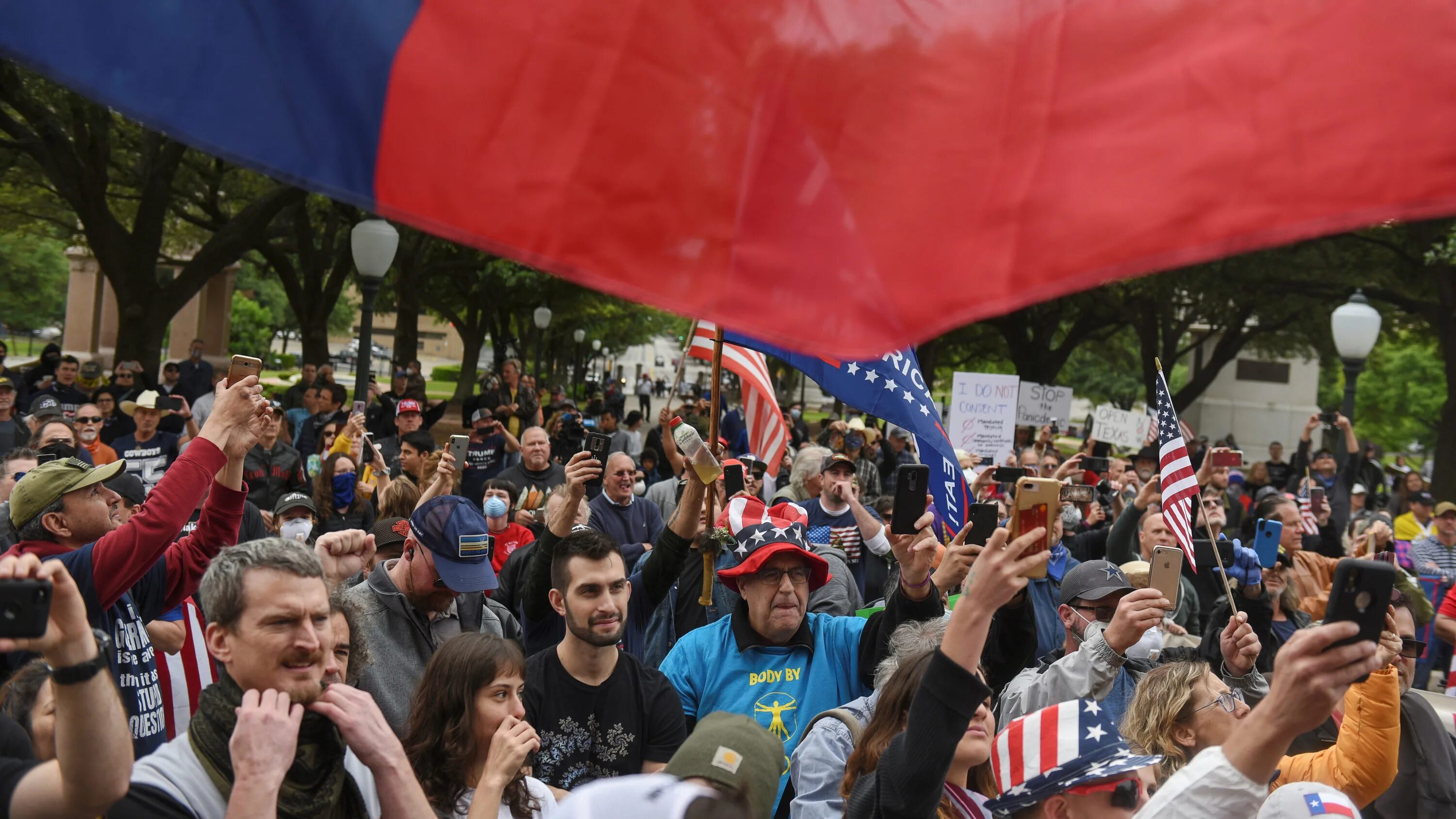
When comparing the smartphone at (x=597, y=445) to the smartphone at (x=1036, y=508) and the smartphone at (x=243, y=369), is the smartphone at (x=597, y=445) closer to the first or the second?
the smartphone at (x=243, y=369)

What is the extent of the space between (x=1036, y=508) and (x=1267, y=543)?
4.57m

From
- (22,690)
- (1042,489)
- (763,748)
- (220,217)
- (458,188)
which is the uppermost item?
(220,217)

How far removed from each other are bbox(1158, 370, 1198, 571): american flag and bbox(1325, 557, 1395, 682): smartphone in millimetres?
4623

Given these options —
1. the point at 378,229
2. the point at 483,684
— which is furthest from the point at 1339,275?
the point at 483,684

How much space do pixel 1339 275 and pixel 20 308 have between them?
6634cm

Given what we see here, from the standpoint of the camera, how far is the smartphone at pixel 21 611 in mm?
2182

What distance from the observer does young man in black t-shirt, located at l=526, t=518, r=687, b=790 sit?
14.4 feet

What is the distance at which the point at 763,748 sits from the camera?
8.08 feet

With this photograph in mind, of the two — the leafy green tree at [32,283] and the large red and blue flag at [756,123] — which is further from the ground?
the leafy green tree at [32,283]

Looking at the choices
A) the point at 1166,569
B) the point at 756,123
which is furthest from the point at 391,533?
the point at 756,123

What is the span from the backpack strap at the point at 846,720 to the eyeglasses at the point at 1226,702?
1183mm

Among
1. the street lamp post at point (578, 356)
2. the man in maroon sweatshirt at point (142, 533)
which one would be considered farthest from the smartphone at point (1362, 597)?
the street lamp post at point (578, 356)

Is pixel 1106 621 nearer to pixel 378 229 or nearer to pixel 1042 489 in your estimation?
pixel 1042 489

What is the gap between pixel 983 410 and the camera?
1301cm
